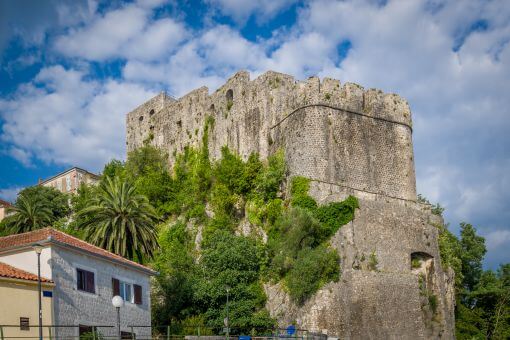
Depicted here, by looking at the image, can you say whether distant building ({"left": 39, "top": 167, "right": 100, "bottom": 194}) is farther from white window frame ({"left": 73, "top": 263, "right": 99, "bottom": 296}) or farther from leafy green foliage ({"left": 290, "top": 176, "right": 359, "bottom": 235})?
white window frame ({"left": 73, "top": 263, "right": 99, "bottom": 296})

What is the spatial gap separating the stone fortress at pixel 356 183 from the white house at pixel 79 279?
45.1ft

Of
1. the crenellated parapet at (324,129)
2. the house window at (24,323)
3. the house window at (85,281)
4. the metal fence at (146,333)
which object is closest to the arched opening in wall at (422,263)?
the crenellated parapet at (324,129)

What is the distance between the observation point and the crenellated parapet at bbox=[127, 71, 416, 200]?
56625 millimetres

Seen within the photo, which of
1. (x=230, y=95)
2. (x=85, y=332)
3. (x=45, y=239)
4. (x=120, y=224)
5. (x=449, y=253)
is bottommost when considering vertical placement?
(x=85, y=332)

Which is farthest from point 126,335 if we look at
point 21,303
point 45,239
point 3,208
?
point 3,208

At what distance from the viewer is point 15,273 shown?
1320 inches

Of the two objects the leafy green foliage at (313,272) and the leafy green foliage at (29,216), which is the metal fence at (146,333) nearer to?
the leafy green foliage at (313,272)

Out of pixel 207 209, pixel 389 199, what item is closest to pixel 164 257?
pixel 207 209

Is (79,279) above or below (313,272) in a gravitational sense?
above

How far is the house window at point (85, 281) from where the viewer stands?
1443 inches

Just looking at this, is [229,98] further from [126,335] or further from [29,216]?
[126,335]

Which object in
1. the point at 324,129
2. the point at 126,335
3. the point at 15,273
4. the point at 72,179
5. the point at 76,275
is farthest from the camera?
the point at 72,179

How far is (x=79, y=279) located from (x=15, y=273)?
3.89m

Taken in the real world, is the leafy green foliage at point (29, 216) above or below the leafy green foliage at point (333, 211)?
above
